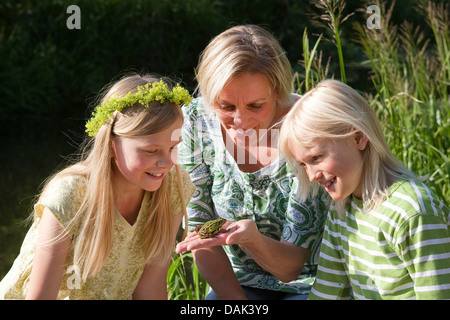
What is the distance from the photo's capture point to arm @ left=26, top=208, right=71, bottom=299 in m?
2.22

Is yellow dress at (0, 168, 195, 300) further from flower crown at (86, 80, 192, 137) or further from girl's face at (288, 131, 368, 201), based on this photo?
girl's face at (288, 131, 368, 201)

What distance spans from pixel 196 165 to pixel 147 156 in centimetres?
38

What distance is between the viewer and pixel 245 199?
8.38 ft

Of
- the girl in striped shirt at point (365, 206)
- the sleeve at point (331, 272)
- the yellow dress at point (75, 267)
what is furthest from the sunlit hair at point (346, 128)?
the yellow dress at point (75, 267)

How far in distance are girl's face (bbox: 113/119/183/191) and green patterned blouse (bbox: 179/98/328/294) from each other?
0.26 meters

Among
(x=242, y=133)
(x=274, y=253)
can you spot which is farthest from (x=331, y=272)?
(x=242, y=133)

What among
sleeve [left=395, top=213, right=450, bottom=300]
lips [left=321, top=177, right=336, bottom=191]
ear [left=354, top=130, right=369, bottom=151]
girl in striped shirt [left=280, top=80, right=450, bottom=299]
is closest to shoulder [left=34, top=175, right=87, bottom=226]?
girl in striped shirt [left=280, top=80, right=450, bottom=299]

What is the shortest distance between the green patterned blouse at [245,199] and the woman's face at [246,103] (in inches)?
5.5

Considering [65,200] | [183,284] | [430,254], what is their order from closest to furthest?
1. [430,254]
2. [65,200]
3. [183,284]

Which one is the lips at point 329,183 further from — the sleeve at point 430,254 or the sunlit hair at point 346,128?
the sleeve at point 430,254

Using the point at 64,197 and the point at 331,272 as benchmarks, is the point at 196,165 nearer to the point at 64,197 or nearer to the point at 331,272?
the point at 64,197

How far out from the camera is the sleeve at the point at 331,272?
7.59ft
